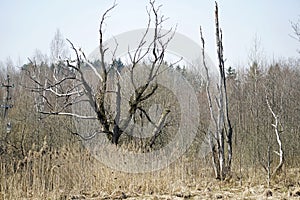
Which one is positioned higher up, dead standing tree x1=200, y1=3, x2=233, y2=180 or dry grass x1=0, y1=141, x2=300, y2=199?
dead standing tree x1=200, y1=3, x2=233, y2=180

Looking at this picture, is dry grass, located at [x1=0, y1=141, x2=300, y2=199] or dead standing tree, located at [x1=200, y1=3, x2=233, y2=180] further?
dead standing tree, located at [x1=200, y1=3, x2=233, y2=180]

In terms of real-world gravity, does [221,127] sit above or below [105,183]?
above

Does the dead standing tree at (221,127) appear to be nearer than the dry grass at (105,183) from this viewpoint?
No

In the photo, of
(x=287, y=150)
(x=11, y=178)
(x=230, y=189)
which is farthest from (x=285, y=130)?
(x=11, y=178)

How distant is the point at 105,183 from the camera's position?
675 cm

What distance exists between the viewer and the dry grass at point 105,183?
621cm

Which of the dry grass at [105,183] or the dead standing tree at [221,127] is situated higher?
the dead standing tree at [221,127]

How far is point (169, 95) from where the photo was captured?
1320 cm

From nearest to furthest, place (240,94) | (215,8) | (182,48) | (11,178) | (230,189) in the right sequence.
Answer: (11,178) < (230,189) < (215,8) < (182,48) < (240,94)

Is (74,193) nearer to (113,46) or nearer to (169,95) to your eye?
(113,46)

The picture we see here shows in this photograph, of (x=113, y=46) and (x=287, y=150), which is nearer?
(x=287, y=150)

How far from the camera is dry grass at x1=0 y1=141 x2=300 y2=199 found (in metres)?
6.21

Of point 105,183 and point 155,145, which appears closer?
point 105,183

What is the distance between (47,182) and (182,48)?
232 inches
